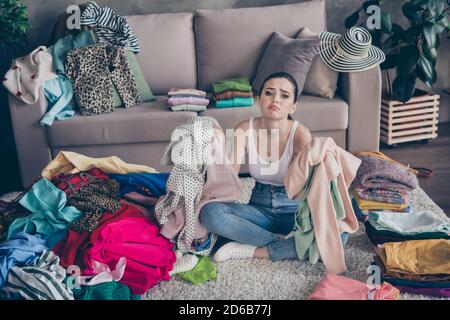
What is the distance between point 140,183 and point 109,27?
1.32 metres

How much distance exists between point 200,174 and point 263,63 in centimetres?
131

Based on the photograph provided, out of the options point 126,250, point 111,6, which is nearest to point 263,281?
point 126,250

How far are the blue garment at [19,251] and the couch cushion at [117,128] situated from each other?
999 mm

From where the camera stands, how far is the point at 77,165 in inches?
102

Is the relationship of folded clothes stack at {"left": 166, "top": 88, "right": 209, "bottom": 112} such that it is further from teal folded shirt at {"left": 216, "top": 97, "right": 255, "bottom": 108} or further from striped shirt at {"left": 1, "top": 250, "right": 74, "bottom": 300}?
striped shirt at {"left": 1, "top": 250, "right": 74, "bottom": 300}

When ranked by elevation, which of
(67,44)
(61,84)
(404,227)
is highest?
(67,44)

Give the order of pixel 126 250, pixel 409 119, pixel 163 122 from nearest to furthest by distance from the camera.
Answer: pixel 126 250 → pixel 163 122 → pixel 409 119

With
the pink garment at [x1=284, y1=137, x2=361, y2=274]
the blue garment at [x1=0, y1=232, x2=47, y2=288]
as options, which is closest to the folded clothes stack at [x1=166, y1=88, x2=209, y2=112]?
the pink garment at [x1=284, y1=137, x2=361, y2=274]

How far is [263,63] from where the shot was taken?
3.49 meters

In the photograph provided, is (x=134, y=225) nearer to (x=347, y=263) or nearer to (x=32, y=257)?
(x=32, y=257)

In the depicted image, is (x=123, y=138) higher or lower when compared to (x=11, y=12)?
lower

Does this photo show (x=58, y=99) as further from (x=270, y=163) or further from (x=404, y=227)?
(x=404, y=227)
